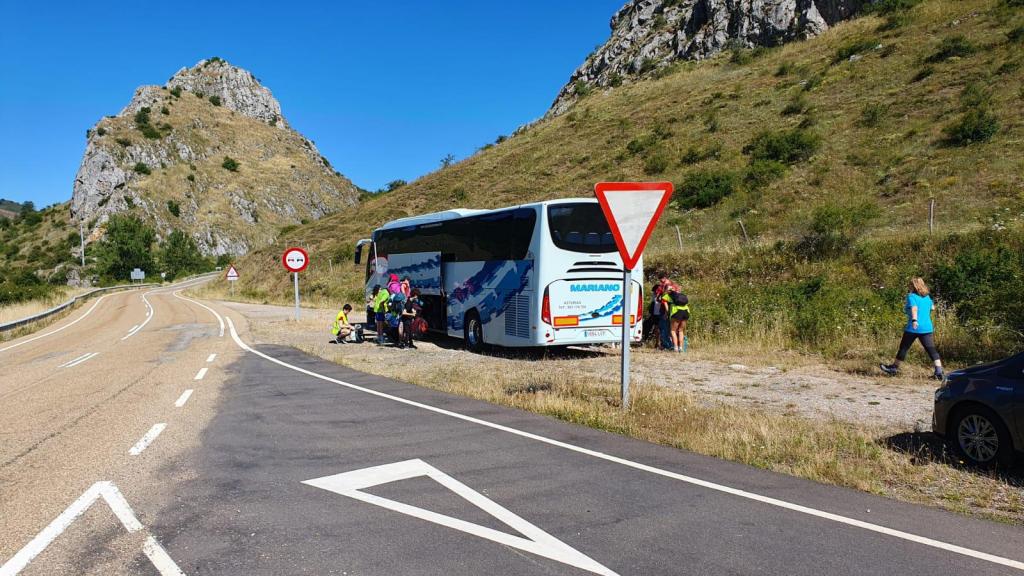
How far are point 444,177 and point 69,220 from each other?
282ft

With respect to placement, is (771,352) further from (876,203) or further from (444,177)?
(444,177)

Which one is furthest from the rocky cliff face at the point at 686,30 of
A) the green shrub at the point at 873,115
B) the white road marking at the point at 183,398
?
the white road marking at the point at 183,398

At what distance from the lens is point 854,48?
46.6 m

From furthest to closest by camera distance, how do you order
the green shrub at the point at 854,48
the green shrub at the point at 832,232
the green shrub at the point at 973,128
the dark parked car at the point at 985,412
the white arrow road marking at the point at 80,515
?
1. the green shrub at the point at 854,48
2. the green shrub at the point at 973,128
3. the green shrub at the point at 832,232
4. the dark parked car at the point at 985,412
5. the white arrow road marking at the point at 80,515

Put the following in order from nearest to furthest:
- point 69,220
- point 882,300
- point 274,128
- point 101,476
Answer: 1. point 101,476
2. point 882,300
3. point 69,220
4. point 274,128

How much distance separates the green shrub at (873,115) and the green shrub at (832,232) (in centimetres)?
1679

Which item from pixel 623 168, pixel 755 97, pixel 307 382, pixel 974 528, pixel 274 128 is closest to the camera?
pixel 974 528

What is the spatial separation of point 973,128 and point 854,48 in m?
22.3

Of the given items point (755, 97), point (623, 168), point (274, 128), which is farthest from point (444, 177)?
point (274, 128)

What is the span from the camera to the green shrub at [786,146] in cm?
3353

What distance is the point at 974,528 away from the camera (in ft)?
14.9

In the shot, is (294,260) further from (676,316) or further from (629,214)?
(629,214)

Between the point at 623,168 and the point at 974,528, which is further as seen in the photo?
the point at 623,168

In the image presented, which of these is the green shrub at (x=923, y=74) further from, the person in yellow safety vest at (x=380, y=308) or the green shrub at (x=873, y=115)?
the person in yellow safety vest at (x=380, y=308)
